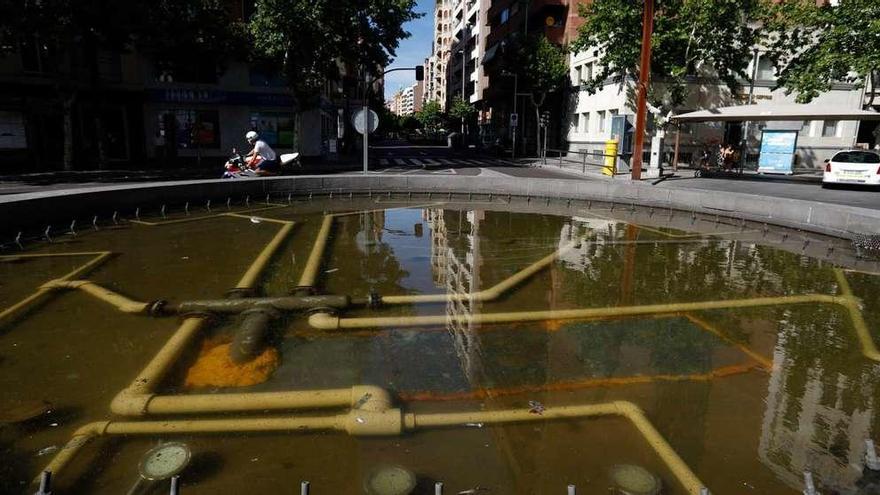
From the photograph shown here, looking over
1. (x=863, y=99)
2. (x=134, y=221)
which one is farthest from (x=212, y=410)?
(x=863, y=99)

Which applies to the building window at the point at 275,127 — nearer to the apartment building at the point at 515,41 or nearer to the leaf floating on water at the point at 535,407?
the apartment building at the point at 515,41

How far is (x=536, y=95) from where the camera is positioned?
134 feet

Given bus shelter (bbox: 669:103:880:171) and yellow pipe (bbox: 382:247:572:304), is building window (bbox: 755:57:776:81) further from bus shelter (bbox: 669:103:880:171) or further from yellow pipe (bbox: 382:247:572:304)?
yellow pipe (bbox: 382:247:572:304)

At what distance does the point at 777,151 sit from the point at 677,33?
6.81 meters

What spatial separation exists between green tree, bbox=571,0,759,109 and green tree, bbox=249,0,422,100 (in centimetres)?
972

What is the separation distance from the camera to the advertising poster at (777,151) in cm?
2356

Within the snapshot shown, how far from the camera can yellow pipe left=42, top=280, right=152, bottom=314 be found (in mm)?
5605

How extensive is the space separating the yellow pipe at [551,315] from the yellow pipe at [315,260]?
3.95ft

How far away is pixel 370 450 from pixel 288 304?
264 centimetres

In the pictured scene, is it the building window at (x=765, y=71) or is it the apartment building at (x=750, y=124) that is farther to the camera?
the building window at (x=765, y=71)

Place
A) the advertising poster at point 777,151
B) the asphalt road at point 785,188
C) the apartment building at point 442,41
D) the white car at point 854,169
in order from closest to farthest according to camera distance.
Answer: the asphalt road at point 785,188
the white car at point 854,169
the advertising poster at point 777,151
the apartment building at point 442,41

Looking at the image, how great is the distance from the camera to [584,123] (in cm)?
3625

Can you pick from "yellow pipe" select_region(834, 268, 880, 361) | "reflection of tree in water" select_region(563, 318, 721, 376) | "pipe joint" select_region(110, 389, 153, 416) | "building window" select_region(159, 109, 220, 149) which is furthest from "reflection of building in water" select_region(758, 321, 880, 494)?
"building window" select_region(159, 109, 220, 149)

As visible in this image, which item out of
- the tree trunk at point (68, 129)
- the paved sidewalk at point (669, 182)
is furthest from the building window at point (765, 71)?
the tree trunk at point (68, 129)
